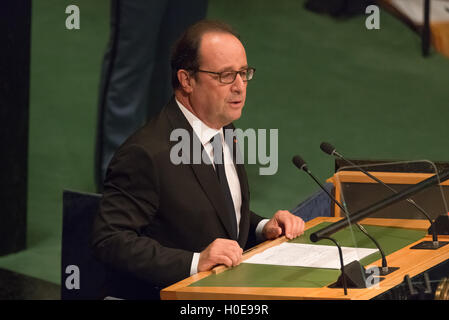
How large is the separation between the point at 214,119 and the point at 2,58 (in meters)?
2.15

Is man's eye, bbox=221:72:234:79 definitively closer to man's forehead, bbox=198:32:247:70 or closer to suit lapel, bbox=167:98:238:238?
man's forehead, bbox=198:32:247:70

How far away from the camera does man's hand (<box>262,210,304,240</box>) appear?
272 centimetres

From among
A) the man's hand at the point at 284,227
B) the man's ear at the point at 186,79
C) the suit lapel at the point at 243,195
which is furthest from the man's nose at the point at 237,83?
the man's hand at the point at 284,227

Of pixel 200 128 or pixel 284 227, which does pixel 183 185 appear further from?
pixel 284 227

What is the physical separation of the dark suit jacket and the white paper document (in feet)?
0.57

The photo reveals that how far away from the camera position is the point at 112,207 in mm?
2529

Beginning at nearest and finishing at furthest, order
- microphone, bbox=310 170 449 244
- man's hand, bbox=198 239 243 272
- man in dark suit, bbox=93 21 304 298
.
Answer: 1. microphone, bbox=310 170 449 244
2. man's hand, bbox=198 239 243 272
3. man in dark suit, bbox=93 21 304 298

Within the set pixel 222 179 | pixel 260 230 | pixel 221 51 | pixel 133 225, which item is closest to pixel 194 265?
pixel 133 225

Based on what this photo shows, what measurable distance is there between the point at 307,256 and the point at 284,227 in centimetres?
27

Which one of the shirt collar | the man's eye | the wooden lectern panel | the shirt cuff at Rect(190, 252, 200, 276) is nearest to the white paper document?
the wooden lectern panel

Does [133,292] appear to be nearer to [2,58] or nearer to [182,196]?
[182,196]

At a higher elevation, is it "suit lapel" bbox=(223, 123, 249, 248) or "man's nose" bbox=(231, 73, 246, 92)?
"man's nose" bbox=(231, 73, 246, 92)

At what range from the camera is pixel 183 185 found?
2586 mm
